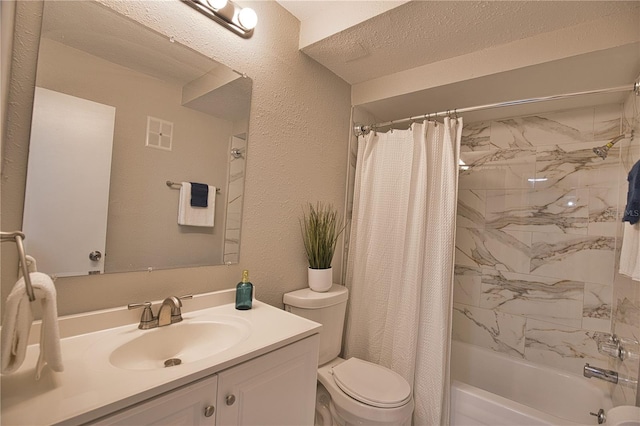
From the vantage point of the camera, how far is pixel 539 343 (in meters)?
1.95

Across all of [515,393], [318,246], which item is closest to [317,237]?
[318,246]

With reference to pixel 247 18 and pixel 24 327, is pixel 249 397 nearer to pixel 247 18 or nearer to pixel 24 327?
pixel 24 327

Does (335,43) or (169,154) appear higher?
(335,43)

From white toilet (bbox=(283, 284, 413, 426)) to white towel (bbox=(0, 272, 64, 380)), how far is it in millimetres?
1005

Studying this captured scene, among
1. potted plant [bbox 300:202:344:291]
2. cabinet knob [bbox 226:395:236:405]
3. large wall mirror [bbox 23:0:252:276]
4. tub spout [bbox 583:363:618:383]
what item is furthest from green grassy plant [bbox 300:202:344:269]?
tub spout [bbox 583:363:618:383]

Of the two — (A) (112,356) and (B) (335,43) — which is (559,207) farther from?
(A) (112,356)

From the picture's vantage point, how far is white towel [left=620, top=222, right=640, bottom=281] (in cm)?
113

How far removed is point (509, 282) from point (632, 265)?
0.98 meters

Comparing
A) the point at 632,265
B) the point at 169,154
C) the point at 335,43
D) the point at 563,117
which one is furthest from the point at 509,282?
the point at 169,154

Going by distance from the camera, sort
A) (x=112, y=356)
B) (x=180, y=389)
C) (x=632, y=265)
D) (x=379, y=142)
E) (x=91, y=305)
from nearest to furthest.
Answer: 1. (x=180, y=389)
2. (x=112, y=356)
3. (x=91, y=305)
4. (x=632, y=265)
5. (x=379, y=142)

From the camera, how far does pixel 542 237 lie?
1.99m

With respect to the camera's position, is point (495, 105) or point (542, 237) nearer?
point (495, 105)

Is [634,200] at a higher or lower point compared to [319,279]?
higher

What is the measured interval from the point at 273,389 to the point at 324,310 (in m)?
0.64
